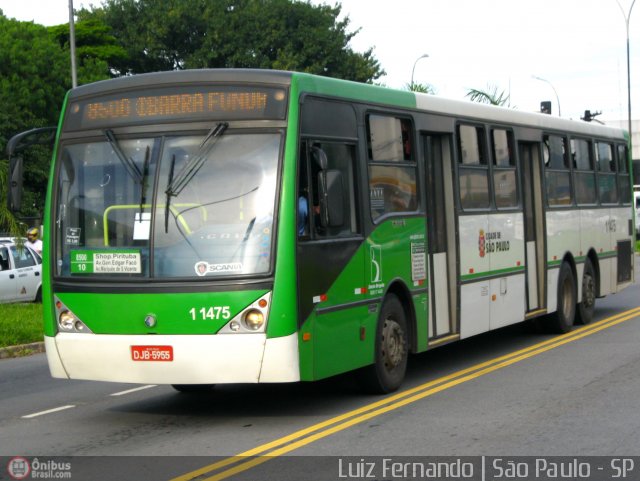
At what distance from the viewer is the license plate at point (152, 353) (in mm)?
9016

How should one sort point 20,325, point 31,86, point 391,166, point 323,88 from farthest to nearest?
point 31,86
point 20,325
point 391,166
point 323,88

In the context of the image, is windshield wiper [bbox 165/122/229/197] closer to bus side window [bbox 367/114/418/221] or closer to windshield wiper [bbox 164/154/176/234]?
windshield wiper [bbox 164/154/176/234]

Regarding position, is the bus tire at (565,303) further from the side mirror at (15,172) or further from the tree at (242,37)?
the tree at (242,37)

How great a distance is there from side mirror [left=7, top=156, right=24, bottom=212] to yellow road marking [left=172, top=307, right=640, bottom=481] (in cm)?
327

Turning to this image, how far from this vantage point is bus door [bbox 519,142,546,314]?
48.0 ft

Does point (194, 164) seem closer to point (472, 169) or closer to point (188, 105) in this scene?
point (188, 105)

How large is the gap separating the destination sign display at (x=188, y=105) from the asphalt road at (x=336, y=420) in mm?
2539

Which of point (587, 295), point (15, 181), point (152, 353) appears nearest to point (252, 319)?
point (152, 353)

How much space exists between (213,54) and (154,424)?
1868 inches

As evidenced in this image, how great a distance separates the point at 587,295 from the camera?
16875mm

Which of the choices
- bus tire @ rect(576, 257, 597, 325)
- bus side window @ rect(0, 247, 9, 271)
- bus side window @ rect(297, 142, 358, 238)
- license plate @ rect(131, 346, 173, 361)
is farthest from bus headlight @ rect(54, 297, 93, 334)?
bus side window @ rect(0, 247, 9, 271)

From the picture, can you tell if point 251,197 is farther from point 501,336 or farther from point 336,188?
point 501,336

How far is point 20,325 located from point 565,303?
838cm

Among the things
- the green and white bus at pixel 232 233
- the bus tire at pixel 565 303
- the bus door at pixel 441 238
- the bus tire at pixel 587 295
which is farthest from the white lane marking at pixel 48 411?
the bus tire at pixel 587 295
